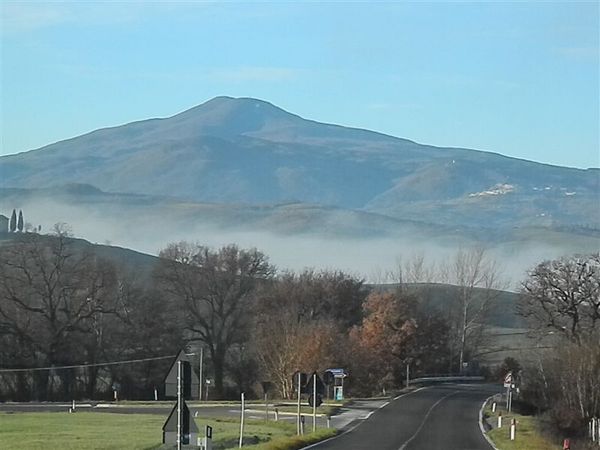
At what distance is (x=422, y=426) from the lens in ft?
166

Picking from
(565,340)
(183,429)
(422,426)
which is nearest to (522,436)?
(422,426)

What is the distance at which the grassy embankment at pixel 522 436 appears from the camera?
41094 mm

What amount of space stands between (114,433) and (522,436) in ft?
50.9

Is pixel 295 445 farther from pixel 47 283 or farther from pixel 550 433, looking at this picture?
pixel 47 283

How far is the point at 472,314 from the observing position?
408ft

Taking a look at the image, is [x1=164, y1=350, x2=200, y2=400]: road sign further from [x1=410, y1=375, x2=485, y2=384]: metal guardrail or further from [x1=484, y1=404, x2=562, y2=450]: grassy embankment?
[x1=410, y1=375, x2=485, y2=384]: metal guardrail

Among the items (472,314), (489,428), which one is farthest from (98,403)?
(472,314)

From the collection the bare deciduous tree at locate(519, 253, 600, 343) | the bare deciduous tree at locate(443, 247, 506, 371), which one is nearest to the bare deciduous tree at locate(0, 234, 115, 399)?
the bare deciduous tree at locate(519, 253, 600, 343)

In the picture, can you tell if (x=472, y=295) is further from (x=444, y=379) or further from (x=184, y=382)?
(x=184, y=382)

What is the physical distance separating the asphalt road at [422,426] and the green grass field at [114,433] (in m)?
1.78

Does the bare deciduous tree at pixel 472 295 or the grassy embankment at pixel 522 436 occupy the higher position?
the bare deciduous tree at pixel 472 295

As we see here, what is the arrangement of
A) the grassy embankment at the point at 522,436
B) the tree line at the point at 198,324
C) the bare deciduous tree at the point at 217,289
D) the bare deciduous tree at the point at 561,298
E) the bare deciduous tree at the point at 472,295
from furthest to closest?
the bare deciduous tree at the point at 472,295 < the bare deciduous tree at the point at 217,289 < the tree line at the point at 198,324 < the bare deciduous tree at the point at 561,298 < the grassy embankment at the point at 522,436

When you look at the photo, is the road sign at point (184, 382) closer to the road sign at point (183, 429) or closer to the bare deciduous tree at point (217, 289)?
the road sign at point (183, 429)

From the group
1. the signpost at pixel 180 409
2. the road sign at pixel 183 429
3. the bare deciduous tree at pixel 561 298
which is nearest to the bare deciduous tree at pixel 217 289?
the bare deciduous tree at pixel 561 298
